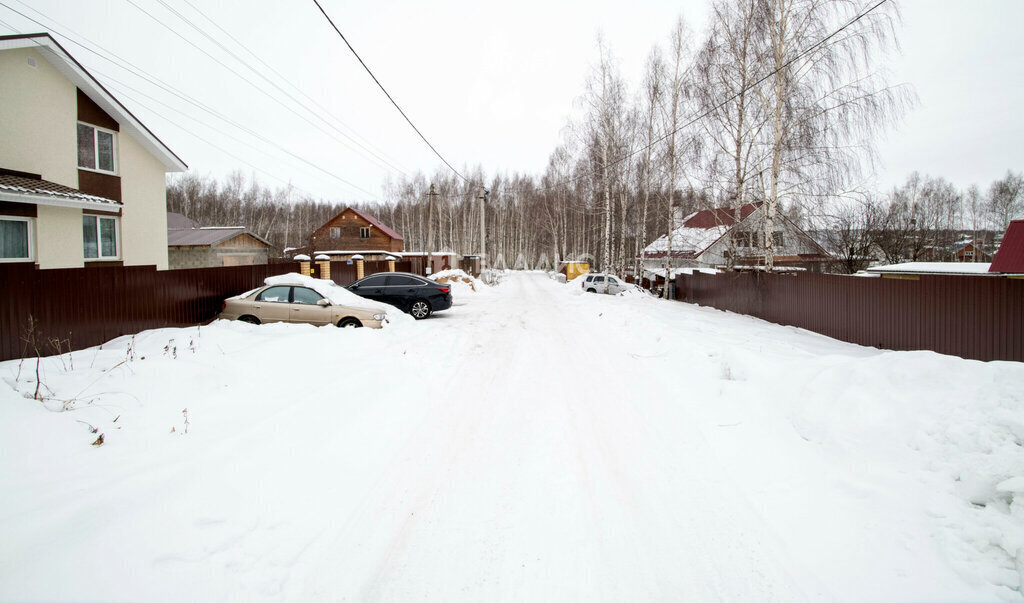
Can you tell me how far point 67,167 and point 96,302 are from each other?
24.5 ft

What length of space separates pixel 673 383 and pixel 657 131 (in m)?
22.3

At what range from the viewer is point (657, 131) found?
26672mm

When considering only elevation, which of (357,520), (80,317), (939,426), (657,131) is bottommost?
(357,520)

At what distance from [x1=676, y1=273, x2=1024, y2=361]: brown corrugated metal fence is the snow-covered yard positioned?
5.49m

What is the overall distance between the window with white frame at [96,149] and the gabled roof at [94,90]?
65 cm

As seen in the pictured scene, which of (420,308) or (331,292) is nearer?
(331,292)

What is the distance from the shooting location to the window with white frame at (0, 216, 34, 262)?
11453 mm

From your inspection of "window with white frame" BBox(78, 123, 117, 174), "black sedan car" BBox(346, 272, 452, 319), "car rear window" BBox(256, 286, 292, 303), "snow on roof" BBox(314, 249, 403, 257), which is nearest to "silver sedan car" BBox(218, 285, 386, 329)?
"car rear window" BBox(256, 286, 292, 303)

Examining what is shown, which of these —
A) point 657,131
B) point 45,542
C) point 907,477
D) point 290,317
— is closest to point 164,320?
point 290,317

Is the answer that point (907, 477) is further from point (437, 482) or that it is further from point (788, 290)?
point (788, 290)

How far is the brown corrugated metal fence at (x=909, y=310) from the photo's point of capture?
29.8 ft

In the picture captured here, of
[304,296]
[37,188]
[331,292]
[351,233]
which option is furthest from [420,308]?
[351,233]

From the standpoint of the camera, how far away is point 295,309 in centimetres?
1216

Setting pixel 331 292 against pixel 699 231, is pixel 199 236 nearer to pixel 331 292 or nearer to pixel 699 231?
pixel 331 292
